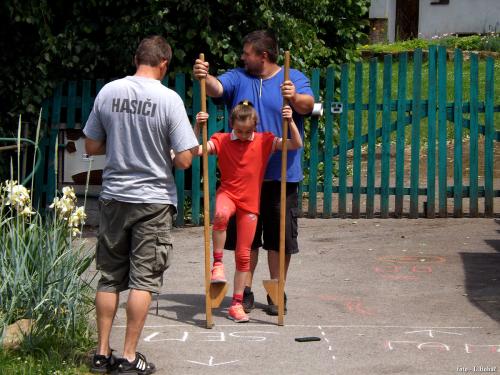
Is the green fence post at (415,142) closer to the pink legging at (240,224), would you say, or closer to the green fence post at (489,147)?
the green fence post at (489,147)

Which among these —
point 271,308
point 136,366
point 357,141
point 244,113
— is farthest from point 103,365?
point 357,141

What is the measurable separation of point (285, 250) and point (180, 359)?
1.54m

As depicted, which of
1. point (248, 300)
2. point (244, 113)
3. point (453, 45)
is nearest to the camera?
point (244, 113)

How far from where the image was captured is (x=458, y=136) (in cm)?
1209

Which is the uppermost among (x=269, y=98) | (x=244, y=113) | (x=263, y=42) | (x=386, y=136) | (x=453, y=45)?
(x=453, y=45)

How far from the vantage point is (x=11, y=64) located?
1204cm

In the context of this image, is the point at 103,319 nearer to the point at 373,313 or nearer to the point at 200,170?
the point at 373,313

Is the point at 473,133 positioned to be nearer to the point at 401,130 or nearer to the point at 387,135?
the point at 401,130

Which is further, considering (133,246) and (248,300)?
(248,300)

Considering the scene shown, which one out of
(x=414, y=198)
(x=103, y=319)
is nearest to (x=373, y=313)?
(x=103, y=319)

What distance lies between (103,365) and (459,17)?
26.2 meters

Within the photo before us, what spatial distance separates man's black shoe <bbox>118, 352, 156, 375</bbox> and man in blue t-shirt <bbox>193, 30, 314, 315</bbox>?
1712 mm

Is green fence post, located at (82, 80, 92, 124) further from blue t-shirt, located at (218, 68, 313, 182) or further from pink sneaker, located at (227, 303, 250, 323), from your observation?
pink sneaker, located at (227, 303, 250, 323)

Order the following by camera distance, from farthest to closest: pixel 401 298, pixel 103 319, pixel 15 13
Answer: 1. pixel 15 13
2. pixel 401 298
3. pixel 103 319
